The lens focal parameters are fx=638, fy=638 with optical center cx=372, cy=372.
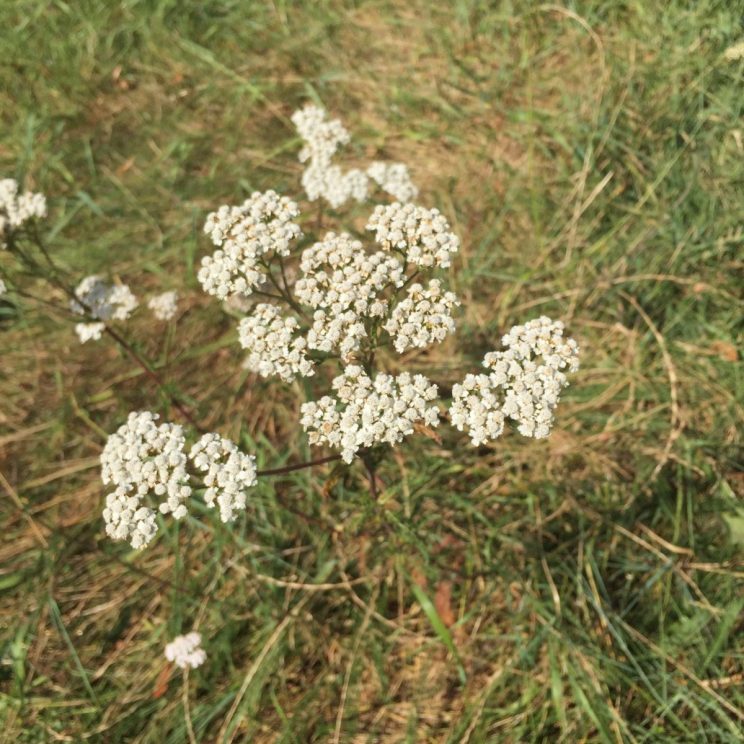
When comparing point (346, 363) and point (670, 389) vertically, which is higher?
point (346, 363)

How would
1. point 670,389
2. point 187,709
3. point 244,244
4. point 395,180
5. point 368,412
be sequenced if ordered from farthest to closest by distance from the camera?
point 670,389, point 187,709, point 395,180, point 244,244, point 368,412

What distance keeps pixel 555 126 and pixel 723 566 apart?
156 inches

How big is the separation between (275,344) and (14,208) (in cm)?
219

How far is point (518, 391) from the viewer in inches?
116

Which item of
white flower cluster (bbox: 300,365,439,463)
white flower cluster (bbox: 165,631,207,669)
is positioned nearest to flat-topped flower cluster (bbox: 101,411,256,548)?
white flower cluster (bbox: 300,365,439,463)

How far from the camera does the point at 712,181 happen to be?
16.6 feet

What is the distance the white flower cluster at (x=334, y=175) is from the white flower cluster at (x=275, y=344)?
1279mm

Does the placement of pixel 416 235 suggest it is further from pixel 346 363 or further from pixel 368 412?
pixel 368 412

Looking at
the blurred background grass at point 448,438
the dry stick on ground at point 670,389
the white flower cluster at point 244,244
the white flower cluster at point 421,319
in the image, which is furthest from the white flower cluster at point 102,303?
the dry stick on ground at point 670,389

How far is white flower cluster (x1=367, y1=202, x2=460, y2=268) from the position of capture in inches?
125

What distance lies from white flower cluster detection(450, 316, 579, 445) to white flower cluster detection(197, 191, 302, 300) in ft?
3.82

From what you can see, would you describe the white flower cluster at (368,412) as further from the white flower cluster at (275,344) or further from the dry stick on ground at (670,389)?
the dry stick on ground at (670,389)

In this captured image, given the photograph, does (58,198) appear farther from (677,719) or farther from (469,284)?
(677,719)

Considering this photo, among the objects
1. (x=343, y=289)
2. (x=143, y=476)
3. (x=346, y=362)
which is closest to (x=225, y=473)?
(x=143, y=476)
